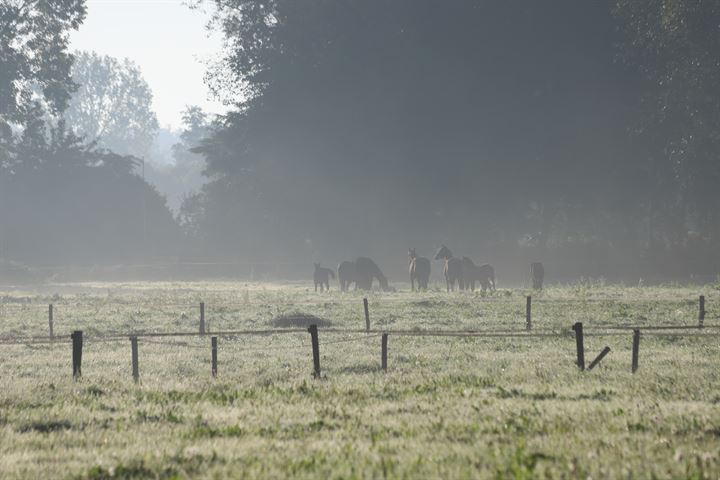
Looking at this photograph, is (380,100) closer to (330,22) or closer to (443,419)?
(330,22)

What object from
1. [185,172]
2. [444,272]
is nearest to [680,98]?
[444,272]

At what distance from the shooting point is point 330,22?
75.8 m

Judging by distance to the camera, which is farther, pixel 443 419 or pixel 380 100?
pixel 380 100

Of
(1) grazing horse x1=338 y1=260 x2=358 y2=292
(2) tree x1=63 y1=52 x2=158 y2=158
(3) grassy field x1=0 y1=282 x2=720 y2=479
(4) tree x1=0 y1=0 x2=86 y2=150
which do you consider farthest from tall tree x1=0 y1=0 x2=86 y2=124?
(2) tree x1=63 y1=52 x2=158 y2=158

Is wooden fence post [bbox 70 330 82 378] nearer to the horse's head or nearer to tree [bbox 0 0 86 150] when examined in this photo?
the horse's head

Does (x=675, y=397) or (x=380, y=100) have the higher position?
(x=380, y=100)

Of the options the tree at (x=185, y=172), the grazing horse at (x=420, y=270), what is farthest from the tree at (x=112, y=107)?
the grazing horse at (x=420, y=270)

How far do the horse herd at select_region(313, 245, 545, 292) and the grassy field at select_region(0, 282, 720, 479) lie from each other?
20.2m

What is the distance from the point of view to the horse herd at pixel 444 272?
5291 cm

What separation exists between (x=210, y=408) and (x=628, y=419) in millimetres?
6147

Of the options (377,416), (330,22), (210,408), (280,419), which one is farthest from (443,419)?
(330,22)

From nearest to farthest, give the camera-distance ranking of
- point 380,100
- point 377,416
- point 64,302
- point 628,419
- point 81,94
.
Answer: point 628,419
point 377,416
point 64,302
point 380,100
point 81,94

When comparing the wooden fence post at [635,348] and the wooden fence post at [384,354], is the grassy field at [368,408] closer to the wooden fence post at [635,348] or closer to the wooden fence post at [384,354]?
the wooden fence post at [384,354]

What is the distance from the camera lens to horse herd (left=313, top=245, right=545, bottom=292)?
174ft
